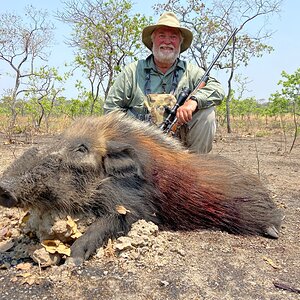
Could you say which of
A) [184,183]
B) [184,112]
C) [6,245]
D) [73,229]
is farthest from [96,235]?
[184,112]

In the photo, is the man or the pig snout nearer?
the pig snout

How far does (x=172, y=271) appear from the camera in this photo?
9.01ft

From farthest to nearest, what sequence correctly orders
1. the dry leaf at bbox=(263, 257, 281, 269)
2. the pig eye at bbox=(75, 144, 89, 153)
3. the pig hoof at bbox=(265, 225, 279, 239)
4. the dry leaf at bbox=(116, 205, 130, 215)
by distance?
1. the pig hoof at bbox=(265, 225, 279, 239)
2. the pig eye at bbox=(75, 144, 89, 153)
3. the dry leaf at bbox=(116, 205, 130, 215)
4. the dry leaf at bbox=(263, 257, 281, 269)

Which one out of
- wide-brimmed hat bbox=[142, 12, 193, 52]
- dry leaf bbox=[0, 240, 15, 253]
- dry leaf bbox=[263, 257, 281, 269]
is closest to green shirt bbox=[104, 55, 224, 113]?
wide-brimmed hat bbox=[142, 12, 193, 52]

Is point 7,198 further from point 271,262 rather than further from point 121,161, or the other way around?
point 271,262

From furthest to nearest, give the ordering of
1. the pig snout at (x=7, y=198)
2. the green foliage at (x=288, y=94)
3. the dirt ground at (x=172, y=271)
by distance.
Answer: the green foliage at (x=288, y=94) < the pig snout at (x=7, y=198) < the dirt ground at (x=172, y=271)

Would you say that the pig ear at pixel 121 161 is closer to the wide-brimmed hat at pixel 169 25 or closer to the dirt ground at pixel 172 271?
the dirt ground at pixel 172 271

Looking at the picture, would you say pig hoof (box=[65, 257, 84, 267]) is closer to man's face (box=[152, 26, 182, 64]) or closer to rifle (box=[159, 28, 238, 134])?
rifle (box=[159, 28, 238, 134])

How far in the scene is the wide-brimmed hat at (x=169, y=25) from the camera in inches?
199

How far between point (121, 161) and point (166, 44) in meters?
2.42

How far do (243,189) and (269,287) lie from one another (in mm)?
1328

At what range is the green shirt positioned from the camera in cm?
500

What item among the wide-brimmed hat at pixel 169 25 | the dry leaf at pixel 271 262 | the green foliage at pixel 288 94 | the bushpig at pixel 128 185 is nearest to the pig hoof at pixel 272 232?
the bushpig at pixel 128 185

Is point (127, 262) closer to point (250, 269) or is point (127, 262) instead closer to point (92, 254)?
point (92, 254)
